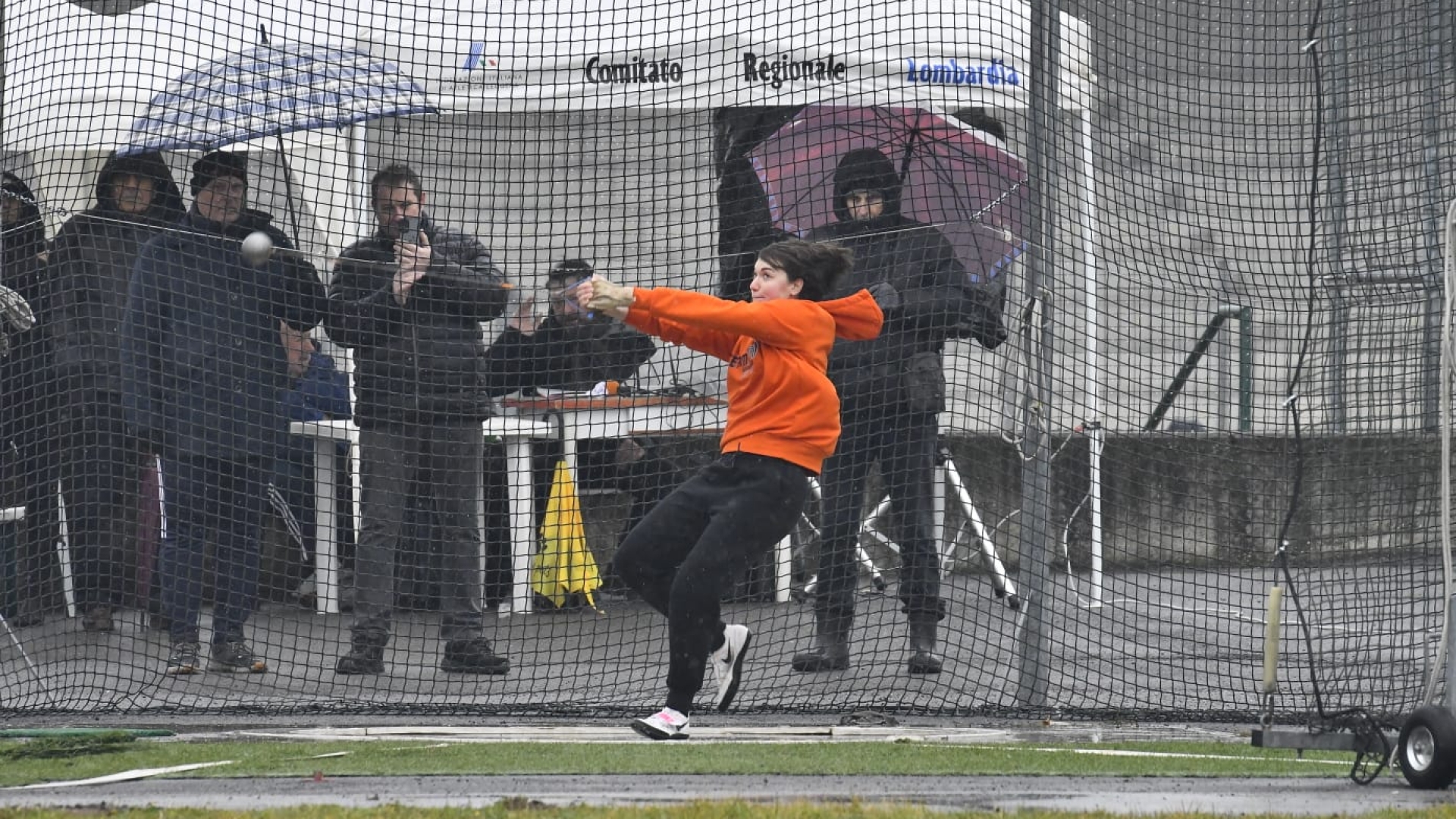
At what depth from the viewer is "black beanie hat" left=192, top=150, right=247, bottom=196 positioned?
25.5ft

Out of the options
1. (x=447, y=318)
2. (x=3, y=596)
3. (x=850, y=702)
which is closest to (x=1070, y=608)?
(x=850, y=702)

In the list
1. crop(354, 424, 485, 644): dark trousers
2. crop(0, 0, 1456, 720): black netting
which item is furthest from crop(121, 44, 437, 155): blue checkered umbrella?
crop(354, 424, 485, 644): dark trousers

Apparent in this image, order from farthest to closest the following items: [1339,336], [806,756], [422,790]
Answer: [1339,336]
[806,756]
[422,790]

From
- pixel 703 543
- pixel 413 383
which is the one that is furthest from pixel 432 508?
pixel 703 543

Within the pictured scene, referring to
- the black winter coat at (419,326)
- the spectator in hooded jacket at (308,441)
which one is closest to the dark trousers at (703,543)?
the black winter coat at (419,326)

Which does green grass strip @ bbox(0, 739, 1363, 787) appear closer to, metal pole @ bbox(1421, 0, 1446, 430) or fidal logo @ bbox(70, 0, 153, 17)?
metal pole @ bbox(1421, 0, 1446, 430)

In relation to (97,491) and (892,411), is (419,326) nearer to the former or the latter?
(97,491)

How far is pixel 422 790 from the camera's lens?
15.7 feet

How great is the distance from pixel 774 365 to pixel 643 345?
11.6ft

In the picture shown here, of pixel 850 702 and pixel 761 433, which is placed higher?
pixel 761 433

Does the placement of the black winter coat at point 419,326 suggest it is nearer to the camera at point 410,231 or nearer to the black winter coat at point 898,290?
the camera at point 410,231

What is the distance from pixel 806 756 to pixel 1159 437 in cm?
633

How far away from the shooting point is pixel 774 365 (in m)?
5.69

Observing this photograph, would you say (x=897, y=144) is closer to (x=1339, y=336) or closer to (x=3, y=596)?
(x=1339, y=336)
